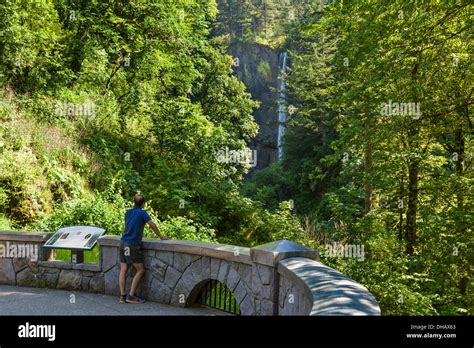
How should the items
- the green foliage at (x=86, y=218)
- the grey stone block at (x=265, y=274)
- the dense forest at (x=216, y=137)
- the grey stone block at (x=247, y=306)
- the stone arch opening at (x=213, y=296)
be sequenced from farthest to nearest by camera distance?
1. the dense forest at (x=216, y=137)
2. the green foliage at (x=86, y=218)
3. the stone arch opening at (x=213, y=296)
4. the grey stone block at (x=247, y=306)
5. the grey stone block at (x=265, y=274)

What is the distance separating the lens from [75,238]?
781cm

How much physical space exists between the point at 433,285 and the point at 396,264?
1.24 metres

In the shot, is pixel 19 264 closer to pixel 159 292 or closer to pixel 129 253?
pixel 129 253

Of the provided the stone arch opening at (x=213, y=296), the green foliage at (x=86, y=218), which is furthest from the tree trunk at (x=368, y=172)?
the stone arch opening at (x=213, y=296)

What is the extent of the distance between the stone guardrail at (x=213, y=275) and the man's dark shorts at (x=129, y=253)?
0.24 m

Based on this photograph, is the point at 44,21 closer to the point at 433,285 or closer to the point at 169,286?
the point at 169,286

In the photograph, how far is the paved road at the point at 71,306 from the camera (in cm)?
665

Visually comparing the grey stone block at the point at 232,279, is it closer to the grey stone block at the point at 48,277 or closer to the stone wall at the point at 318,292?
the stone wall at the point at 318,292

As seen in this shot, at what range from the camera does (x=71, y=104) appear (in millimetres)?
15523

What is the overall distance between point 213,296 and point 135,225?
4.96 ft

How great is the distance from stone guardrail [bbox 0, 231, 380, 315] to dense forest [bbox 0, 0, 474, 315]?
1919mm

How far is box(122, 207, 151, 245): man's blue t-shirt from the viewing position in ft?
23.4
